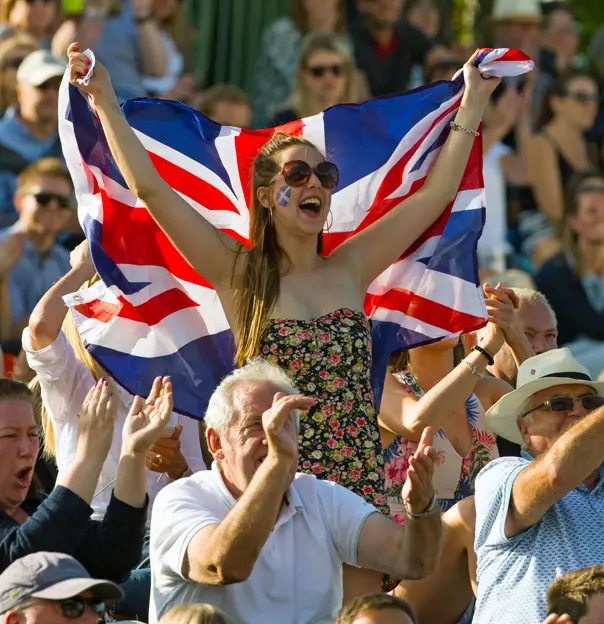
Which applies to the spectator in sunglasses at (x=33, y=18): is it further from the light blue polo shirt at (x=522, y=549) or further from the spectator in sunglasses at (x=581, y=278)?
the light blue polo shirt at (x=522, y=549)

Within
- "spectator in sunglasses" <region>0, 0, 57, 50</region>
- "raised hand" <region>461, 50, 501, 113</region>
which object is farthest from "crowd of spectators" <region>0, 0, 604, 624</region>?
"spectator in sunglasses" <region>0, 0, 57, 50</region>

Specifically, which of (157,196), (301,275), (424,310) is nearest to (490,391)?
(424,310)

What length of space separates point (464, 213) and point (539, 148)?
20.6 feet

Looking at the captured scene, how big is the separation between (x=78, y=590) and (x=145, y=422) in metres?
0.88

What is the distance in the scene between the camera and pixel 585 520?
543 centimetres

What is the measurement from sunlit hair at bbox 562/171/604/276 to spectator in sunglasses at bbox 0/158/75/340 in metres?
3.54

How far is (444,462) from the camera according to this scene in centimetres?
651

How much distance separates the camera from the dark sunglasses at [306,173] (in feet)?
18.9

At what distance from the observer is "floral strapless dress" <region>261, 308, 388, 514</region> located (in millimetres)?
5371

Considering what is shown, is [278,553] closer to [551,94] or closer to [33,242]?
[33,242]

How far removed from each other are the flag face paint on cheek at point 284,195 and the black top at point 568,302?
16.4ft

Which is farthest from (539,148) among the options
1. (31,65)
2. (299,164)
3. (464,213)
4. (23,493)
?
(23,493)

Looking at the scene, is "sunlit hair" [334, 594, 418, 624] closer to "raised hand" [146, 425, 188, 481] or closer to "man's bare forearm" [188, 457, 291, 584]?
"man's bare forearm" [188, 457, 291, 584]

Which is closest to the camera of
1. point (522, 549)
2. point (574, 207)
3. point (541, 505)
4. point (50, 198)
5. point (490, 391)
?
point (541, 505)
